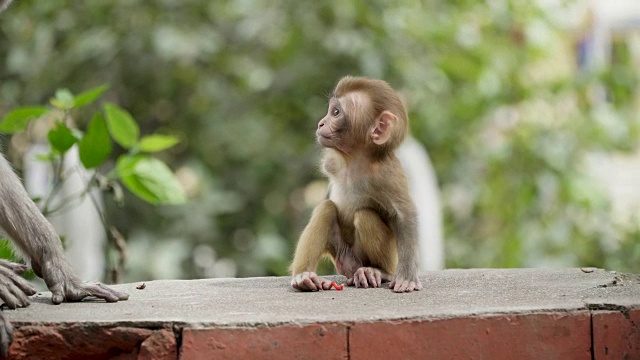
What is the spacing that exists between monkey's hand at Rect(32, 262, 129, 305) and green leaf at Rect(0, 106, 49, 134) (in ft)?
4.26

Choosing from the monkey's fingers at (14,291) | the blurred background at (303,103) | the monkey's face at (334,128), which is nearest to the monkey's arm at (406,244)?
the monkey's face at (334,128)

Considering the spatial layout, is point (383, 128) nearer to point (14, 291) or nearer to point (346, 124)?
point (346, 124)

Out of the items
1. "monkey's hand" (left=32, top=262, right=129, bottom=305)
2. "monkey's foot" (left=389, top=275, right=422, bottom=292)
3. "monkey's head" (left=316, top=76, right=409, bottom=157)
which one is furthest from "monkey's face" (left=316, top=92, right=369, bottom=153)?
"monkey's hand" (left=32, top=262, right=129, bottom=305)

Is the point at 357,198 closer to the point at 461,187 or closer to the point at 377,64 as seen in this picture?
the point at 377,64

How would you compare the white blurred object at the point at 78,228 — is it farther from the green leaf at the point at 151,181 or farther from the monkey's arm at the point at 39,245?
the monkey's arm at the point at 39,245

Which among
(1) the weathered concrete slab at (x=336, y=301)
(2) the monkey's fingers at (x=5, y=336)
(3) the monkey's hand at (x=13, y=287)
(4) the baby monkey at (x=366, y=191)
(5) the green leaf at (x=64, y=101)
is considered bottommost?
(2) the monkey's fingers at (x=5, y=336)

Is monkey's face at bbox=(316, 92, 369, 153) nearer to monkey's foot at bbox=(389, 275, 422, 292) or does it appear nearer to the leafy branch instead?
monkey's foot at bbox=(389, 275, 422, 292)

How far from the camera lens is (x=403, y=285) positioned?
429 centimetres

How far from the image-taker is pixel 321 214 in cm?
473

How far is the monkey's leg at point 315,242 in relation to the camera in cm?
454

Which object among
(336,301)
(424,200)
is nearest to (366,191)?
(336,301)

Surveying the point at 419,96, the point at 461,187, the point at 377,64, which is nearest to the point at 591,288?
the point at 377,64

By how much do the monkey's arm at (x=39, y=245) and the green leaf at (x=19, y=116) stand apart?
3.52 feet

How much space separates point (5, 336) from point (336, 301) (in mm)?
1275
